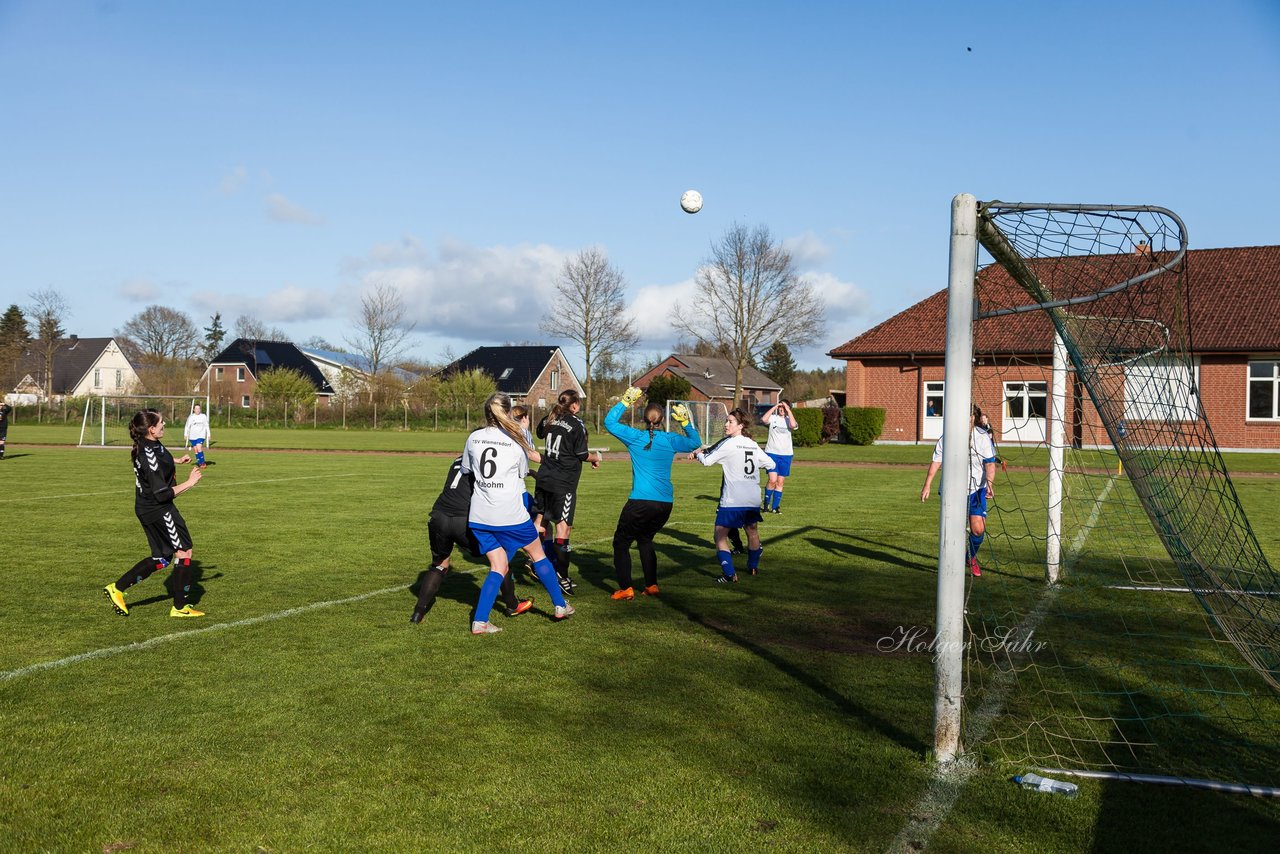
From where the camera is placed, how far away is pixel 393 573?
33.7 feet

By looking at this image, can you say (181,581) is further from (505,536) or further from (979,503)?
(979,503)

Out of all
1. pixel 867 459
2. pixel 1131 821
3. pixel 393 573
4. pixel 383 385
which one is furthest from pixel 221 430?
pixel 1131 821

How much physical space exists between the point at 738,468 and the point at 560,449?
1.80 metres

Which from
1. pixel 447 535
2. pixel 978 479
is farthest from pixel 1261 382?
pixel 447 535

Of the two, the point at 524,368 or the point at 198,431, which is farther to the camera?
the point at 524,368

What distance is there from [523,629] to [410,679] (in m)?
1.57

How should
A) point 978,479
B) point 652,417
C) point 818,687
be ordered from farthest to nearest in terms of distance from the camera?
point 978,479
point 652,417
point 818,687

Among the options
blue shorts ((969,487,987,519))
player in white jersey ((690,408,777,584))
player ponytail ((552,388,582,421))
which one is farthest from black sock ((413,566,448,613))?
blue shorts ((969,487,987,519))

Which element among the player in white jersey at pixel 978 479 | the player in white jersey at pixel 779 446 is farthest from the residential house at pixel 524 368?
the player in white jersey at pixel 978 479

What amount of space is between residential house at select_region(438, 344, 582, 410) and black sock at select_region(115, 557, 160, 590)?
68.2m

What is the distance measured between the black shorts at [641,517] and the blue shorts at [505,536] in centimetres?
151

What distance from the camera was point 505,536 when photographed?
751 cm

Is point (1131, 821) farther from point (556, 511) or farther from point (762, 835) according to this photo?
point (556, 511)

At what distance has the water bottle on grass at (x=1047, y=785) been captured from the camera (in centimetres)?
459
